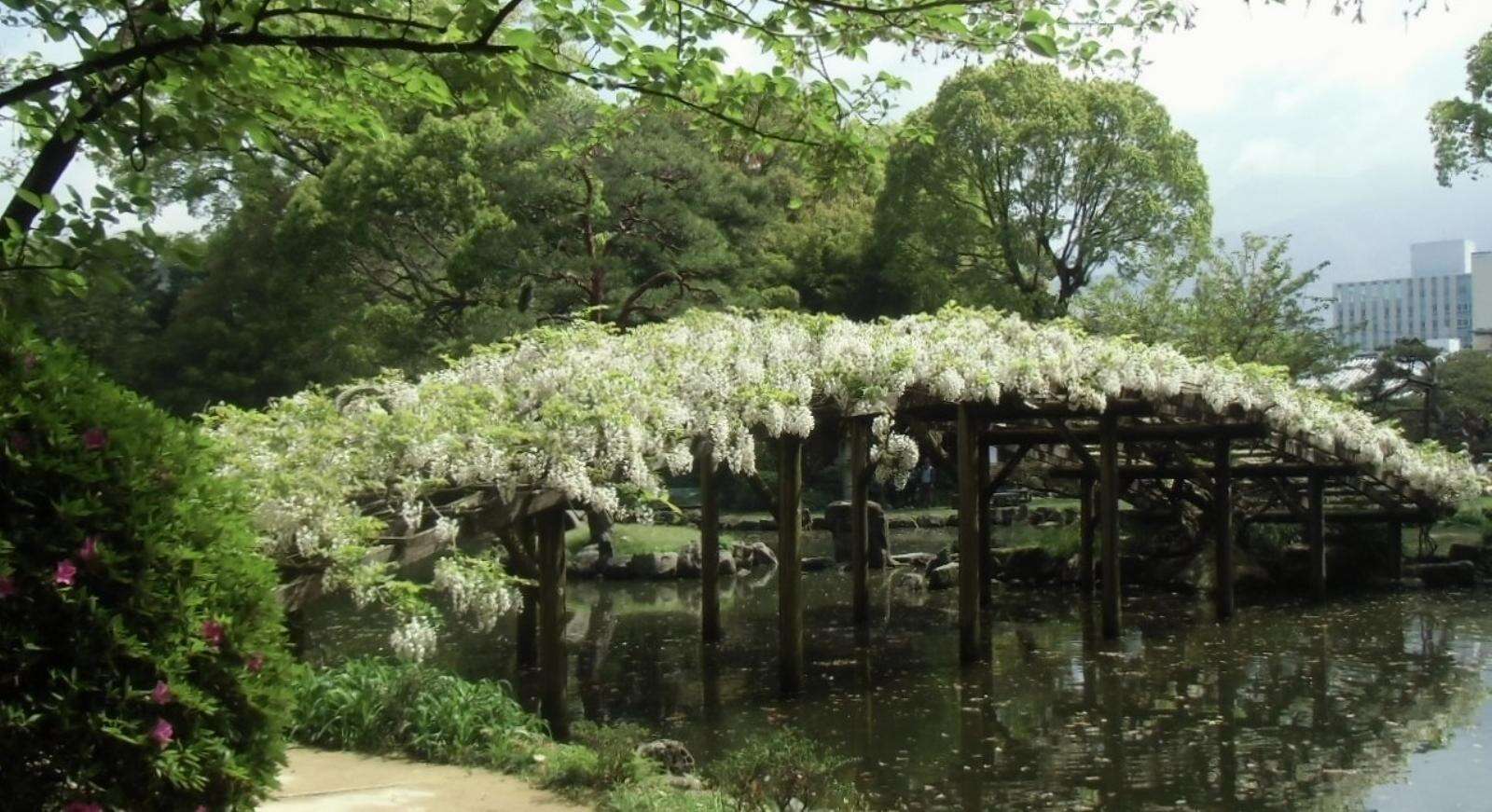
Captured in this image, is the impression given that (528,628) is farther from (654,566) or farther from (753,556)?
(753,556)

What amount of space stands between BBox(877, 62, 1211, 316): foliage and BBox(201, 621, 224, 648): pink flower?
2547cm

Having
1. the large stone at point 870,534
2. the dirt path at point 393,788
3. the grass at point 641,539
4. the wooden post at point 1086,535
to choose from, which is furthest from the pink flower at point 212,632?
the grass at point 641,539

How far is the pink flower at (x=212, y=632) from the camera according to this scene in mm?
4047

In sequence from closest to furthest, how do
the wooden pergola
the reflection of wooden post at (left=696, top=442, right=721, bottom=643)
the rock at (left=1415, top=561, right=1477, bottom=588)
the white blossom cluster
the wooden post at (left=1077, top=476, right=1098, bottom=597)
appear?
1. the white blossom cluster
2. the wooden pergola
3. the reflection of wooden post at (left=696, top=442, right=721, bottom=643)
4. the wooden post at (left=1077, top=476, right=1098, bottom=597)
5. the rock at (left=1415, top=561, right=1477, bottom=588)

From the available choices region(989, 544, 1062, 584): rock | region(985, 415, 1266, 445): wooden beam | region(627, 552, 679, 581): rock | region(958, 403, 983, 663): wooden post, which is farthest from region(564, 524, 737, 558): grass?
region(958, 403, 983, 663): wooden post

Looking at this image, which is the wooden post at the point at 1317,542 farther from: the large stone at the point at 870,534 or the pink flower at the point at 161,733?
the pink flower at the point at 161,733

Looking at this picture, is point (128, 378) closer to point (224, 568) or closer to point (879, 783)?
point (879, 783)

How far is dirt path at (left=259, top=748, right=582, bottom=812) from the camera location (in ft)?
21.0

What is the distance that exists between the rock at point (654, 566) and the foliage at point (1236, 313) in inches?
415

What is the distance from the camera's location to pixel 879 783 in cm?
917

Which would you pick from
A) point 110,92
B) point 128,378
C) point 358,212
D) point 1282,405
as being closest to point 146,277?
point 128,378

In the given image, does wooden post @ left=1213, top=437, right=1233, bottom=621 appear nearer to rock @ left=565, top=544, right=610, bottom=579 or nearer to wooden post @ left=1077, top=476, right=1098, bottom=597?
wooden post @ left=1077, top=476, right=1098, bottom=597

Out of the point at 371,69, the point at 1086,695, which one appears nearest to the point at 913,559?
the point at 1086,695

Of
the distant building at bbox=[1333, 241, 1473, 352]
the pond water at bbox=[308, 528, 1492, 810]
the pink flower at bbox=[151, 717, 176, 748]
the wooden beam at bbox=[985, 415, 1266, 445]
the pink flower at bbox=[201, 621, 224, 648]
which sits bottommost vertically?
the pond water at bbox=[308, 528, 1492, 810]
